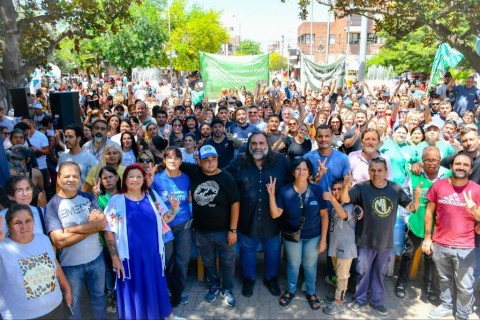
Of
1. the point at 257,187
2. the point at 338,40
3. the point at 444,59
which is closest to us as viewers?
the point at 257,187

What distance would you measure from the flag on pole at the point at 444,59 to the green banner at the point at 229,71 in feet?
17.9

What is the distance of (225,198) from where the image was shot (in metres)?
4.05

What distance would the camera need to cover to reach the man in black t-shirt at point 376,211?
155 inches

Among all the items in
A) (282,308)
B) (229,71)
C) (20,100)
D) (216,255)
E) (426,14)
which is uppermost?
(426,14)

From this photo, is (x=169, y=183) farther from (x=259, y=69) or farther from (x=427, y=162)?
(x=259, y=69)

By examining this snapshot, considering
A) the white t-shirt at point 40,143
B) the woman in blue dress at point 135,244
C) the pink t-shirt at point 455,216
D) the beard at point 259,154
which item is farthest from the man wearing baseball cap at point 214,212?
the white t-shirt at point 40,143

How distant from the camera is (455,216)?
3.81 metres

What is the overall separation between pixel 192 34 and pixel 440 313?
121ft

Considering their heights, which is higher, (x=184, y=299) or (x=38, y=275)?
(x=38, y=275)

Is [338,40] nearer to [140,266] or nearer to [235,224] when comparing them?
[235,224]

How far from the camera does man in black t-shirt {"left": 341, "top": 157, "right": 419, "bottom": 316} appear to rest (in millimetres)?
3947

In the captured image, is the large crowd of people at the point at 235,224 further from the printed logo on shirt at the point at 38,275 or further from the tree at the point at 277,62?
the tree at the point at 277,62

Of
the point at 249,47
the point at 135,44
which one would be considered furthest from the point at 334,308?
the point at 249,47

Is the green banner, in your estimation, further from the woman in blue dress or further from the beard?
the woman in blue dress
